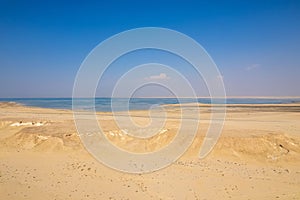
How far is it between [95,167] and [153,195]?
15.7 feet

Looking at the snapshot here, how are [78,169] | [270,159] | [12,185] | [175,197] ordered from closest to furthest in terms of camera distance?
[175,197] → [12,185] → [78,169] → [270,159]

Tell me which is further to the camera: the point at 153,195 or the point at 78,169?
the point at 78,169

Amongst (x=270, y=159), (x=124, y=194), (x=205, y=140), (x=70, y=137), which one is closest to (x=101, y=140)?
(x=70, y=137)

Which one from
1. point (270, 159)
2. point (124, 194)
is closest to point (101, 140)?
point (124, 194)

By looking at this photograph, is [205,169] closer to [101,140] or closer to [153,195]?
[153,195]

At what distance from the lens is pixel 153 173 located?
43.6ft

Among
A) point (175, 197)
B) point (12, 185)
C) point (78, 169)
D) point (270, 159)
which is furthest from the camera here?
point (270, 159)

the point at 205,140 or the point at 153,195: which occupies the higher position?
the point at 205,140

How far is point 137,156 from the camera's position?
16.7 metres

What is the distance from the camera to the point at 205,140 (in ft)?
61.8

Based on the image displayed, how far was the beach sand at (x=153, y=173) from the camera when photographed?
10812 mm

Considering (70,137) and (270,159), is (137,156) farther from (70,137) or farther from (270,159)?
(270,159)

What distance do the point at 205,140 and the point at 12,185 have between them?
497 inches

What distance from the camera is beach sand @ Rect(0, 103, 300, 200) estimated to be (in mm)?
10812
